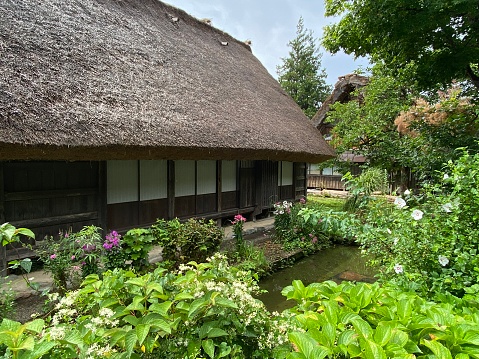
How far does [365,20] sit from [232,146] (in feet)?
10.9

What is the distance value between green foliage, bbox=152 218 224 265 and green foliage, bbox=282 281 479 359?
2.50 m

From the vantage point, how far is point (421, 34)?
18.0 feet

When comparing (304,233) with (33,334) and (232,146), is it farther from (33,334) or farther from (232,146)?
(33,334)

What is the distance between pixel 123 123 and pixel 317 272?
3.77 meters

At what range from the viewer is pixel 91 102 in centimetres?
412

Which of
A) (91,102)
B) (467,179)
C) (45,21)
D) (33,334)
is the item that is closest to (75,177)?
(91,102)

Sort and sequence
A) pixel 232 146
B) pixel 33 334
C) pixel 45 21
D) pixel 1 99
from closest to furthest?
pixel 33 334
pixel 1 99
pixel 45 21
pixel 232 146

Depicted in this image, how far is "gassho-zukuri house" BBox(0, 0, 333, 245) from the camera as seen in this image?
3762 millimetres

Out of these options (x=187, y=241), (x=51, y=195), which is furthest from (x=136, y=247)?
(x=51, y=195)

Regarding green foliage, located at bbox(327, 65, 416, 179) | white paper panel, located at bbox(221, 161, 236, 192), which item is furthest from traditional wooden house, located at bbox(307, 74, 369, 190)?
white paper panel, located at bbox(221, 161, 236, 192)

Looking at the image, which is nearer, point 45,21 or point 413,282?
point 413,282

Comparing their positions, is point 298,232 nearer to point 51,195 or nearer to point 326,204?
point 51,195

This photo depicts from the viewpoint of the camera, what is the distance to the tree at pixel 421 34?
4.85 m

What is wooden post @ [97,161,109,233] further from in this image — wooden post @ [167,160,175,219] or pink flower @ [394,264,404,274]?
pink flower @ [394,264,404,274]
